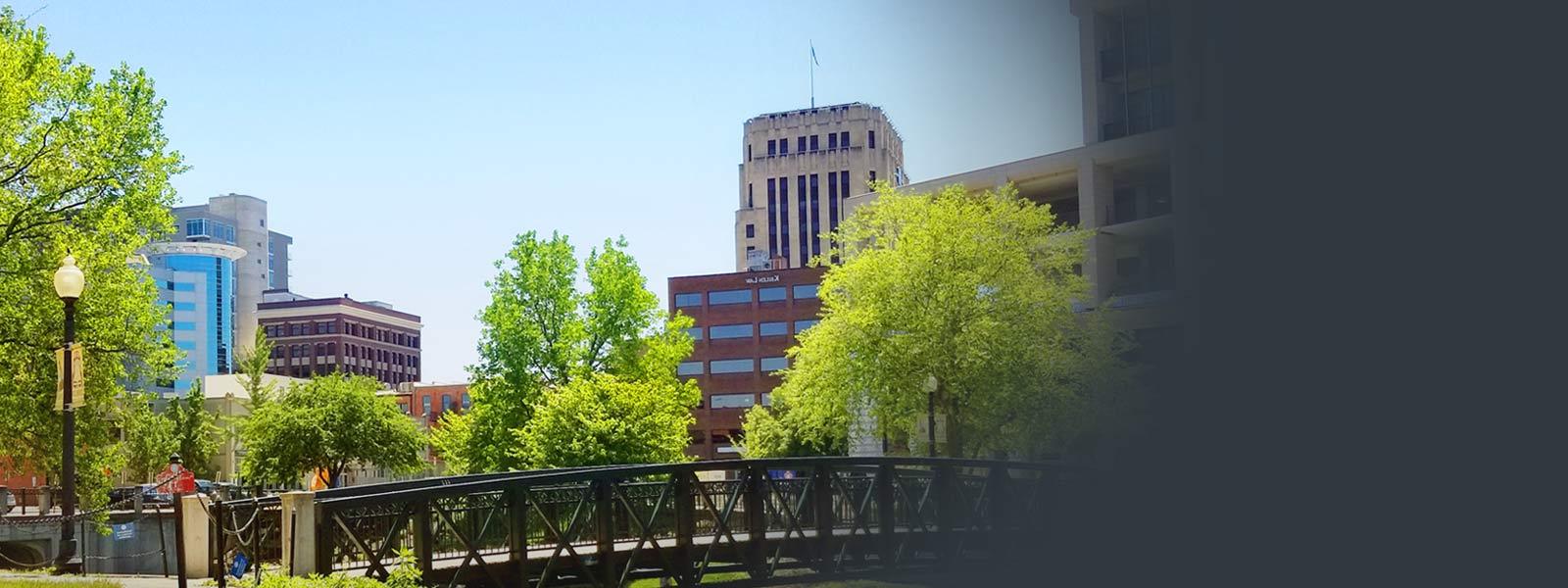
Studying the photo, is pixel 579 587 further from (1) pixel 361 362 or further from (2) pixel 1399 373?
(1) pixel 361 362

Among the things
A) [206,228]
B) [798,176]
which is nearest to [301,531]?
[798,176]

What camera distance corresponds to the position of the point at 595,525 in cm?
2002

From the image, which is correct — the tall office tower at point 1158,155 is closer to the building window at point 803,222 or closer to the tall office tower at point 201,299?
the building window at point 803,222

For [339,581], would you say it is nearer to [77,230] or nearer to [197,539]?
[197,539]

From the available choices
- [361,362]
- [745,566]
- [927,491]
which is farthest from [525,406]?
[361,362]

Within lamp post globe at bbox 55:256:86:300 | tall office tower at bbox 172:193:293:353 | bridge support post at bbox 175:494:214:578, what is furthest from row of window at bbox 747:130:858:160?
bridge support post at bbox 175:494:214:578

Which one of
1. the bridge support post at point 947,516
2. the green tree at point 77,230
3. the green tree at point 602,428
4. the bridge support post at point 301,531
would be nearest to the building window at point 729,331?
the green tree at point 602,428

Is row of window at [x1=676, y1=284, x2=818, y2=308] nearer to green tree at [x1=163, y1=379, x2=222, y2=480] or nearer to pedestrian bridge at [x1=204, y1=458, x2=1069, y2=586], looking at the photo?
green tree at [x1=163, y1=379, x2=222, y2=480]

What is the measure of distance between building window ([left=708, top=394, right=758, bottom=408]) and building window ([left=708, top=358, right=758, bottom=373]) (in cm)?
191

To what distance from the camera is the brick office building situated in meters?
151

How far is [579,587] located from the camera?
779 inches

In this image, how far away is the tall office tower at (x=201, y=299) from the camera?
138 metres

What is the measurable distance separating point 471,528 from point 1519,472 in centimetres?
1774

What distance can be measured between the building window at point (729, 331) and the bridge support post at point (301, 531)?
80.3 meters
